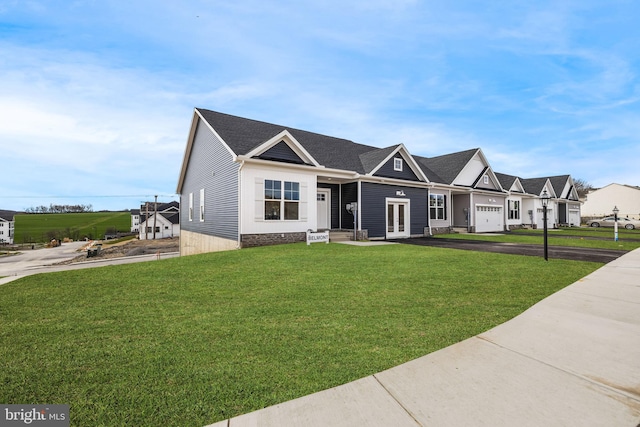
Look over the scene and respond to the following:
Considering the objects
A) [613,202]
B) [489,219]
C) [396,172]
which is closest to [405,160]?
[396,172]

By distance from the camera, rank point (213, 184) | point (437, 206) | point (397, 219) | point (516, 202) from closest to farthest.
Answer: point (213, 184) → point (397, 219) → point (437, 206) → point (516, 202)

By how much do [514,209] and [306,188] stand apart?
2533 cm

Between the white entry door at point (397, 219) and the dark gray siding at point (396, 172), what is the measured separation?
A: 1718mm

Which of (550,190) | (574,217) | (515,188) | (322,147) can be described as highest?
(322,147)

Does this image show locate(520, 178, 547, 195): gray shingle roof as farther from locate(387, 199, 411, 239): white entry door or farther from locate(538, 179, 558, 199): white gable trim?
locate(387, 199, 411, 239): white entry door

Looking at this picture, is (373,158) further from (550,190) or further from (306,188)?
(550,190)

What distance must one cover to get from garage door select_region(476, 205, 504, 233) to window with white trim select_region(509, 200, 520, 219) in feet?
8.37

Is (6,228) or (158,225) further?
(6,228)

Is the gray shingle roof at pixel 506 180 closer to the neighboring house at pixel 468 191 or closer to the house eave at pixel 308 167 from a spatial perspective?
the neighboring house at pixel 468 191

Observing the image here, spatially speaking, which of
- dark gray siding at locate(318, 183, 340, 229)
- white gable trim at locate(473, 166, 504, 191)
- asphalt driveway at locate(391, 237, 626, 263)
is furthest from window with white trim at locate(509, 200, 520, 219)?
dark gray siding at locate(318, 183, 340, 229)

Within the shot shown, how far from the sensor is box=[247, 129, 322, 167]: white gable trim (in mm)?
12812

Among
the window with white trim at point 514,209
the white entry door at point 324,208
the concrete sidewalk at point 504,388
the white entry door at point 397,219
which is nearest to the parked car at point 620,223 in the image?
the window with white trim at point 514,209

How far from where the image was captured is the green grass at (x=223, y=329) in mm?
2305

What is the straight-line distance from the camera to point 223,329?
12.2ft
